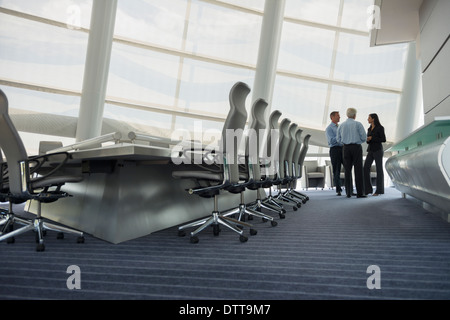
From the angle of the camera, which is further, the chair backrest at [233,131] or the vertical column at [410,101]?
the vertical column at [410,101]

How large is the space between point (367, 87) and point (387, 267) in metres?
9.58

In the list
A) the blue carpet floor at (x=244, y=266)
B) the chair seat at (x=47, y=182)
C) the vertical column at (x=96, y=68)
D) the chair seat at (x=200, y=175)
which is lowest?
the blue carpet floor at (x=244, y=266)

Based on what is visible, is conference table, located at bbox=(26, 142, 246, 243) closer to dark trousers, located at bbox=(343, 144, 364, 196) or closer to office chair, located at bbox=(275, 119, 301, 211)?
office chair, located at bbox=(275, 119, 301, 211)

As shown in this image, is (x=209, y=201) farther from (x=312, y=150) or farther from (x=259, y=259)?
(x=312, y=150)

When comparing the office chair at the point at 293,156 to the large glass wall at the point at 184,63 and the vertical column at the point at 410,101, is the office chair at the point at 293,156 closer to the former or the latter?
A: the large glass wall at the point at 184,63

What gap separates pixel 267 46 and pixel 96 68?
13.9 ft

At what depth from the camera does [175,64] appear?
897 cm

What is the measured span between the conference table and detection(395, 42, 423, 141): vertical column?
8.78 m

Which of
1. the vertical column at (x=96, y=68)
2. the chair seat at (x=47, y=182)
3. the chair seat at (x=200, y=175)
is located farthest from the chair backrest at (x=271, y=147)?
the vertical column at (x=96, y=68)

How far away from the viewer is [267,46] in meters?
9.02

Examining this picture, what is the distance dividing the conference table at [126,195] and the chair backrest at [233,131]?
421 mm

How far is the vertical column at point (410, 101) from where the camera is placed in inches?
399

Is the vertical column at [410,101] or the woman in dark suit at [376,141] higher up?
the vertical column at [410,101]
